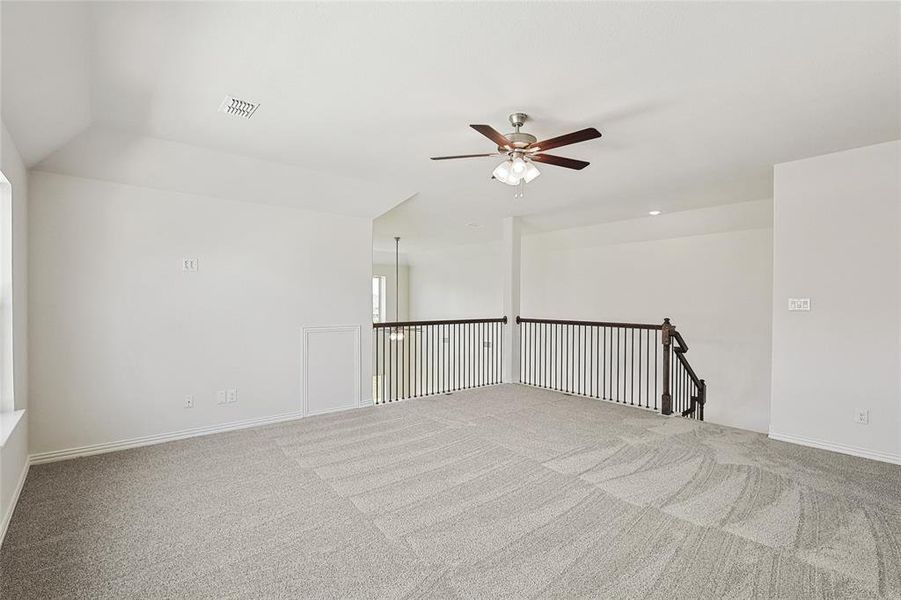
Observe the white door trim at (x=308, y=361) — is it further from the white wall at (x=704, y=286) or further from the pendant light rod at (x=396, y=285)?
the pendant light rod at (x=396, y=285)

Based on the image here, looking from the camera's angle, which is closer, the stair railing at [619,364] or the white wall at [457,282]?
the stair railing at [619,364]

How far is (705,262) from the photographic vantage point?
6039mm

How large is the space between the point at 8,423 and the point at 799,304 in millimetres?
6054

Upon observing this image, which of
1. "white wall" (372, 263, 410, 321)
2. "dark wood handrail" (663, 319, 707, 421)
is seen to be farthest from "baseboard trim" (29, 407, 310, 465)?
"white wall" (372, 263, 410, 321)

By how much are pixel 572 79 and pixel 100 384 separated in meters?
4.35

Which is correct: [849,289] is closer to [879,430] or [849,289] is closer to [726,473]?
[879,430]

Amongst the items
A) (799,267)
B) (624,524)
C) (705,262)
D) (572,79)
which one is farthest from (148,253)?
(705,262)

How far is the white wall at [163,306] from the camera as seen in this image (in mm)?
3352

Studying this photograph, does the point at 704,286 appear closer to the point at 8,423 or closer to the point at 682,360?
the point at 682,360

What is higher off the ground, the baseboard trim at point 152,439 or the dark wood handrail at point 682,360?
the dark wood handrail at point 682,360

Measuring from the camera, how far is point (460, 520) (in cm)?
244

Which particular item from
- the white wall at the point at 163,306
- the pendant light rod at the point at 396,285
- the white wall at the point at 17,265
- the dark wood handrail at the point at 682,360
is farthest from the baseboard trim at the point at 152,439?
the pendant light rod at the point at 396,285

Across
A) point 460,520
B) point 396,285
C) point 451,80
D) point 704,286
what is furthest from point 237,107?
point 396,285

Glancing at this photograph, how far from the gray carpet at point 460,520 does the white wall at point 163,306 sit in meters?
0.45
